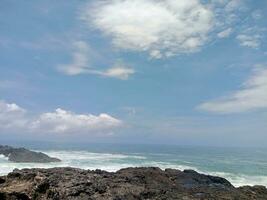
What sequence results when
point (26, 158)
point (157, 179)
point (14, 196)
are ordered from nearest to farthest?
point (14, 196) < point (157, 179) < point (26, 158)

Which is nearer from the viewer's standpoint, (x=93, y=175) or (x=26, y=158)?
(x=93, y=175)

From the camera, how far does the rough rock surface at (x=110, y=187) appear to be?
1104 centimetres

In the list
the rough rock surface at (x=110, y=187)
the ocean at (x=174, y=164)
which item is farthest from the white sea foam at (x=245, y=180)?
the rough rock surface at (x=110, y=187)

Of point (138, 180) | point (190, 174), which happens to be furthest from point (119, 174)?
point (190, 174)

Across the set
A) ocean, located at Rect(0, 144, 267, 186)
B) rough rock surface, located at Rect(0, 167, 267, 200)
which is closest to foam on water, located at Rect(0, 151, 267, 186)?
ocean, located at Rect(0, 144, 267, 186)

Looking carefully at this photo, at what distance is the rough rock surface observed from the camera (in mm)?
11039

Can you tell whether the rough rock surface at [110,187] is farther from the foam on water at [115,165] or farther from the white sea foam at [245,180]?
the foam on water at [115,165]

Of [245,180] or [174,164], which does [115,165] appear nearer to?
[174,164]

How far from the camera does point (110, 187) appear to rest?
11.4 meters

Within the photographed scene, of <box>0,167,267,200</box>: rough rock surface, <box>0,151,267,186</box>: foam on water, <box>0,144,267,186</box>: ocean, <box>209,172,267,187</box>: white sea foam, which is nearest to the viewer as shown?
<box>0,167,267,200</box>: rough rock surface

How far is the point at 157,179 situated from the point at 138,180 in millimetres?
800

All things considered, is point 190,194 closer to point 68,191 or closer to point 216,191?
point 216,191

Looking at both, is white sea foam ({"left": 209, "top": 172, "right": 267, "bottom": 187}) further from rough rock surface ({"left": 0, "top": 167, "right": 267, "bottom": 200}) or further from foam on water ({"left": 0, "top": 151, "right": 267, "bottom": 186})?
rough rock surface ({"left": 0, "top": 167, "right": 267, "bottom": 200})

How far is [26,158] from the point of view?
62.4 metres
